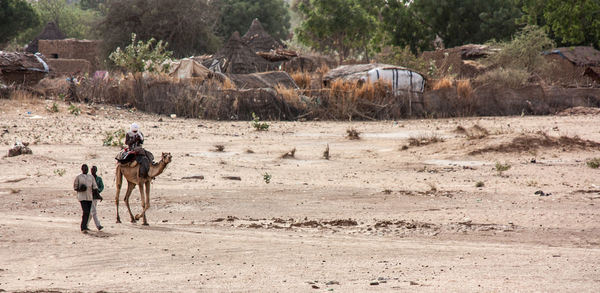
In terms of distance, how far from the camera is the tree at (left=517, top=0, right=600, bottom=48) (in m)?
30.6

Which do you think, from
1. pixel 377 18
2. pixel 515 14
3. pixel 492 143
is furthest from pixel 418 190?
pixel 377 18

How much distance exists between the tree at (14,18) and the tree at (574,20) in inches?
1268

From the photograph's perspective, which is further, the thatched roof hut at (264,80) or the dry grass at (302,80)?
the dry grass at (302,80)

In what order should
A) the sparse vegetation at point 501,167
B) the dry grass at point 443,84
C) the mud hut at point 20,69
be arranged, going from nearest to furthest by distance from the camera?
the sparse vegetation at point 501,167, the mud hut at point 20,69, the dry grass at point 443,84

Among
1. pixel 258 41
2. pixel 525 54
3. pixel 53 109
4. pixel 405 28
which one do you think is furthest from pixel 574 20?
pixel 53 109

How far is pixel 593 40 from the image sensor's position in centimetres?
3139

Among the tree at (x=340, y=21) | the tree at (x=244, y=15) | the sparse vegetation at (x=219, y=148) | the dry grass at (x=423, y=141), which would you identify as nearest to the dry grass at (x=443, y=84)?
the dry grass at (x=423, y=141)

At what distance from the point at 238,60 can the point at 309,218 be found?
21.1m

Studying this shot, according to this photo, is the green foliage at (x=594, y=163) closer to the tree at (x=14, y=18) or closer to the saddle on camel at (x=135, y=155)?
the saddle on camel at (x=135, y=155)

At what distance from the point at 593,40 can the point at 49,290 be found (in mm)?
29938

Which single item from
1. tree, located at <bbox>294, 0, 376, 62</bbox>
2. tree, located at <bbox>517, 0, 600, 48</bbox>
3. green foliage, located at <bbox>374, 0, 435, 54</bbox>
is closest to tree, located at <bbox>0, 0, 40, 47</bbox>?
tree, located at <bbox>294, 0, 376, 62</bbox>

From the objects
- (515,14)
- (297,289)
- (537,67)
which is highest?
(515,14)

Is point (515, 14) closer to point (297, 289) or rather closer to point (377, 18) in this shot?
point (377, 18)

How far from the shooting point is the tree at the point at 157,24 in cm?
3934
